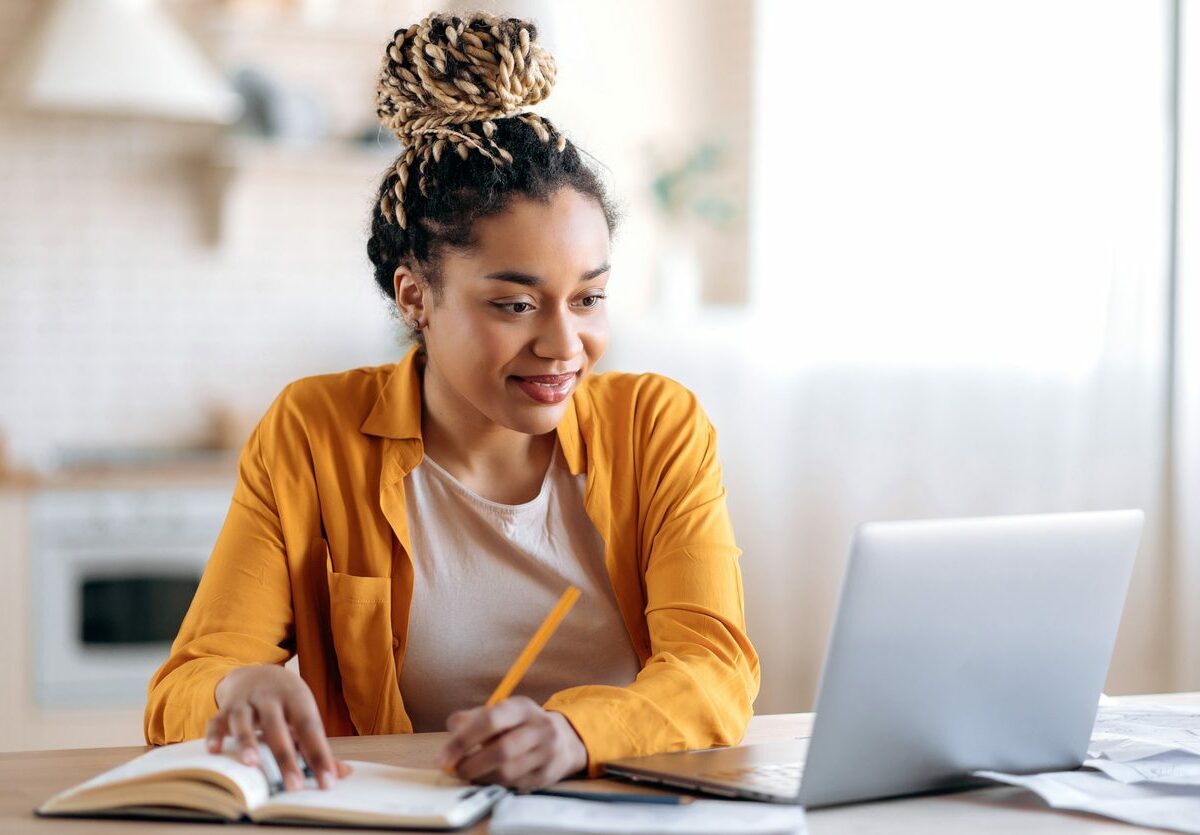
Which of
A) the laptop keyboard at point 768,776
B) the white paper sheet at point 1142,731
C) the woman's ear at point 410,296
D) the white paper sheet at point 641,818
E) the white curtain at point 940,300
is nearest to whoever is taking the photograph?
the white paper sheet at point 641,818

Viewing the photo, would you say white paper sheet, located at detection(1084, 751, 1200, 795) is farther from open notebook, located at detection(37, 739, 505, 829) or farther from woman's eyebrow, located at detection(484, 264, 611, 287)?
woman's eyebrow, located at detection(484, 264, 611, 287)

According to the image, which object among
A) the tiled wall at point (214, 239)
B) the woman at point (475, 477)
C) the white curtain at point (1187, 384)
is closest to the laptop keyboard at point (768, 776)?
the woman at point (475, 477)

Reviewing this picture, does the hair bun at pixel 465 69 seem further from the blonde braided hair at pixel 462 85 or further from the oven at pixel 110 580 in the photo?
the oven at pixel 110 580

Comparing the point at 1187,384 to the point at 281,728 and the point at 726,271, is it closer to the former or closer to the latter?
the point at 726,271

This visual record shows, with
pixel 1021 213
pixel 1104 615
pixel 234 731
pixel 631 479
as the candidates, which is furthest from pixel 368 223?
pixel 1021 213

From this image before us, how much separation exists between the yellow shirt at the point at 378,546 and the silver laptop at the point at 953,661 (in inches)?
10.5

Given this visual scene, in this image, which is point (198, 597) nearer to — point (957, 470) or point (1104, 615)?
point (1104, 615)

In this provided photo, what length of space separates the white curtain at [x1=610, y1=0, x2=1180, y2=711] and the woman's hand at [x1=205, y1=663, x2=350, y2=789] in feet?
7.64

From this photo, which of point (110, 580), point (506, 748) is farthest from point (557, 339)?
point (110, 580)

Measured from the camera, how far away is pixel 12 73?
11.9 feet

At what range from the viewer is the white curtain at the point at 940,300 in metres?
3.05

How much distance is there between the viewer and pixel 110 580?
136 inches

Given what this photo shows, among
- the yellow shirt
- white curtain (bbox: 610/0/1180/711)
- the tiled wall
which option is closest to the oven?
the tiled wall

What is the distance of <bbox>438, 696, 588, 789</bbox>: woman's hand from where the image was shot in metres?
1.05
